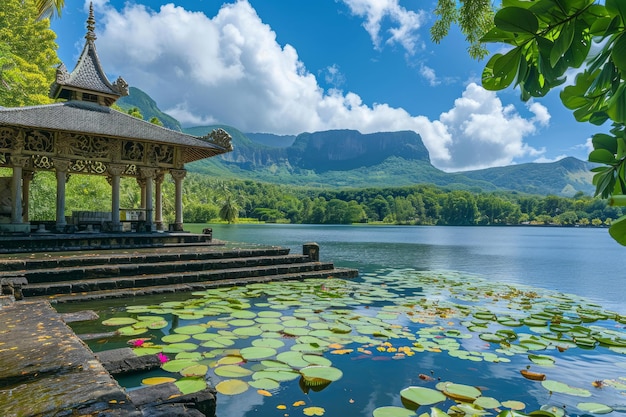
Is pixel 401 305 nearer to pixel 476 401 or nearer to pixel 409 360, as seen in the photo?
pixel 409 360

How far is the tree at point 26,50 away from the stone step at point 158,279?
13351 mm

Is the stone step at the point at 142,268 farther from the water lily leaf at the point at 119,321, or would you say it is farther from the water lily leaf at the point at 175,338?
the water lily leaf at the point at 175,338

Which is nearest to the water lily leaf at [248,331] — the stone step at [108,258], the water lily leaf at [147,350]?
the water lily leaf at [147,350]

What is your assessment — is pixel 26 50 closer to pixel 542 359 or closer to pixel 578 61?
pixel 542 359

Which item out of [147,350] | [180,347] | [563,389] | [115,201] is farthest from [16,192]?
[563,389]

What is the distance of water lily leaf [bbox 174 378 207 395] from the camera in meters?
3.34

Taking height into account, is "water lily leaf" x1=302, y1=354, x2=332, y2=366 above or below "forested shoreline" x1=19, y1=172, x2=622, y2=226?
below

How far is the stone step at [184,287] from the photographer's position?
712cm

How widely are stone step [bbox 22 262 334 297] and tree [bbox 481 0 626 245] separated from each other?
8098mm

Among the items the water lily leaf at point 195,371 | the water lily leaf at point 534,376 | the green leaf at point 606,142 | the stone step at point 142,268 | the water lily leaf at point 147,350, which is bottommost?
the water lily leaf at point 534,376

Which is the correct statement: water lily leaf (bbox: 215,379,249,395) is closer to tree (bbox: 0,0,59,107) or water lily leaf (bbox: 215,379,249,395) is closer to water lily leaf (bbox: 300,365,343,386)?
water lily leaf (bbox: 300,365,343,386)

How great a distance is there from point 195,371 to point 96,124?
1162 cm

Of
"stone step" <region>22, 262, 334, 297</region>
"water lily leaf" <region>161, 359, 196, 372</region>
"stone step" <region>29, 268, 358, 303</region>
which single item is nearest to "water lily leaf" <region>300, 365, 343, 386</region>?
"water lily leaf" <region>161, 359, 196, 372</region>

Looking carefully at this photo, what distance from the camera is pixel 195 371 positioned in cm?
389
